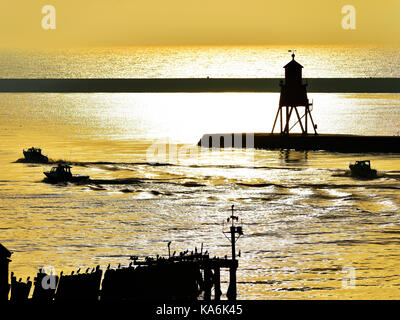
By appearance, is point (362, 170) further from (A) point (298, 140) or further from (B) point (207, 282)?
(B) point (207, 282)

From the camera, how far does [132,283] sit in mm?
40969

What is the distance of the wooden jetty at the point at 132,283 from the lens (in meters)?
37.3

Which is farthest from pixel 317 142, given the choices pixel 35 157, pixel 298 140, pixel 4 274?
pixel 4 274

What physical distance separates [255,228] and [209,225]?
10.6 feet

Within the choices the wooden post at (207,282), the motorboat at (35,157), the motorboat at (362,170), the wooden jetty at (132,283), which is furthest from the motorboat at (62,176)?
the wooden post at (207,282)

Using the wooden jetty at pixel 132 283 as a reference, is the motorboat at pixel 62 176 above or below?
above

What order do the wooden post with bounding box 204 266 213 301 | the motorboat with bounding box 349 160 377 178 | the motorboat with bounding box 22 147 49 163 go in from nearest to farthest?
the wooden post with bounding box 204 266 213 301
the motorboat with bounding box 349 160 377 178
the motorboat with bounding box 22 147 49 163

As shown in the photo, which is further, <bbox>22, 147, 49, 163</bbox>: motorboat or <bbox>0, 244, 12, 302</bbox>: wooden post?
<bbox>22, 147, 49, 163</bbox>: motorboat

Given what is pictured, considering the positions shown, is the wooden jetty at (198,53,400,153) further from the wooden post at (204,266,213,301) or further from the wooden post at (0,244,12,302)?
the wooden post at (0,244,12,302)

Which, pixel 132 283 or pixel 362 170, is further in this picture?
pixel 362 170

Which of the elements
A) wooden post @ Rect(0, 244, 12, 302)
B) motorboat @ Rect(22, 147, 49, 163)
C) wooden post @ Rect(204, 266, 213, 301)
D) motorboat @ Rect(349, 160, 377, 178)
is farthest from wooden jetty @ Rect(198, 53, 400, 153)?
wooden post @ Rect(0, 244, 12, 302)

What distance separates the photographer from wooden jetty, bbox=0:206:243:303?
1468 inches

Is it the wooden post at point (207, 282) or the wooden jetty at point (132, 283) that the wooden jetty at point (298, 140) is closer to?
the wooden jetty at point (132, 283)
